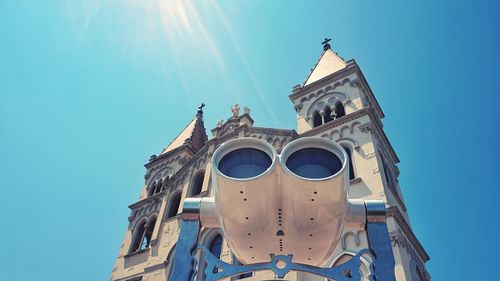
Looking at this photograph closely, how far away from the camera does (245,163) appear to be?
3.59m

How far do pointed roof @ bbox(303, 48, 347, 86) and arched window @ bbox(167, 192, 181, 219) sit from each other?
28.1 feet

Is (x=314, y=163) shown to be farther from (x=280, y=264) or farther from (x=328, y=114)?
(x=328, y=114)

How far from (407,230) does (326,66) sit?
10.2 metres

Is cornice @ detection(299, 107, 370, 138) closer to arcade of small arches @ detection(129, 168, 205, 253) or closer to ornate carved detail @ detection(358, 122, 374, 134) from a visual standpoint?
ornate carved detail @ detection(358, 122, 374, 134)

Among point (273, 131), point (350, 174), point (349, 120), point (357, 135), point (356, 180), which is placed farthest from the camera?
point (273, 131)

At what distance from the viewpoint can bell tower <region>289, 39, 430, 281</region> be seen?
11.2 metres

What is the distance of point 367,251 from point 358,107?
13151 millimetres

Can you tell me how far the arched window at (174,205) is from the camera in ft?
57.9

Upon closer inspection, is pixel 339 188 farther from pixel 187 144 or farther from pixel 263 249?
pixel 187 144

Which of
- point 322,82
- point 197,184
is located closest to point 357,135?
point 322,82

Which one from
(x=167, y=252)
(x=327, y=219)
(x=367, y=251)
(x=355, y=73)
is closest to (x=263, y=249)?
(x=327, y=219)

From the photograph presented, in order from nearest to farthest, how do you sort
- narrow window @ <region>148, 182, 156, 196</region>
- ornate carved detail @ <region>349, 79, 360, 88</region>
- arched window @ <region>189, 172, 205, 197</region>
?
ornate carved detail @ <region>349, 79, 360, 88</region> → arched window @ <region>189, 172, 205, 197</region> → narrow window @ <region>148, 182, 156, 196</region>

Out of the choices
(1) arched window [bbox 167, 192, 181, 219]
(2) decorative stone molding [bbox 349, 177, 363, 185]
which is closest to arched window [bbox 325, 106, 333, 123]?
(2) decorative stone molding [bbox 349, 177, 363, 185]

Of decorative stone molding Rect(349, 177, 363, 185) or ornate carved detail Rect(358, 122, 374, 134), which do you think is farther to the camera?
ornate carved detail Rect(358, 122, 374, 134)
